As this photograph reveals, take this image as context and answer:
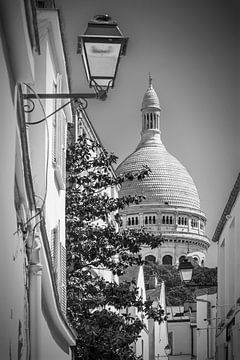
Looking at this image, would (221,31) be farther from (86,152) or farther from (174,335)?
(174,335)

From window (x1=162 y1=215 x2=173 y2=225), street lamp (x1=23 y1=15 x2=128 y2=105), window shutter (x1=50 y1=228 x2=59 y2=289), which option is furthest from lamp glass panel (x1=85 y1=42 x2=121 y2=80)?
window (x1=162 y1=215 x2=173 y2=225)

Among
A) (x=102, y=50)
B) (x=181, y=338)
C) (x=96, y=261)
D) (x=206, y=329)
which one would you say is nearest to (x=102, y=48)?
(x=102, y=50)

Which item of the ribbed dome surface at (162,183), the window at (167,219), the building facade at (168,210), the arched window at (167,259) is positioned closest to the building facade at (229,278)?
the ribbed dome surface at (162,183)

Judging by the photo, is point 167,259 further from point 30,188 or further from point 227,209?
point 30,188

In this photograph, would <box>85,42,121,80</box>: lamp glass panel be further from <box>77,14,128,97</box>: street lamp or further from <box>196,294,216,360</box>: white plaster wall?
<box>196,294,216,360</box>: white plaster wall

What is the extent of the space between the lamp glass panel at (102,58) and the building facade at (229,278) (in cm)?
1387

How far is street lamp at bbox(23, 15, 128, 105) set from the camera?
6082 mm

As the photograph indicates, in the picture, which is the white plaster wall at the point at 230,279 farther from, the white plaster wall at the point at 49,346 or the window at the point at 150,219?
the window at the point at 150,219

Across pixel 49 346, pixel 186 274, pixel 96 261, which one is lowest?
pixel 49 346

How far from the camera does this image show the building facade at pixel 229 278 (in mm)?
21516

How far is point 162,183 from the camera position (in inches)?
4313

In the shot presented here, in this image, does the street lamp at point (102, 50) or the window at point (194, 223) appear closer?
the street lamp at point (102, 50)

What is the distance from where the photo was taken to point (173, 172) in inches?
4055

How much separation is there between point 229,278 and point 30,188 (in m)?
18.8
